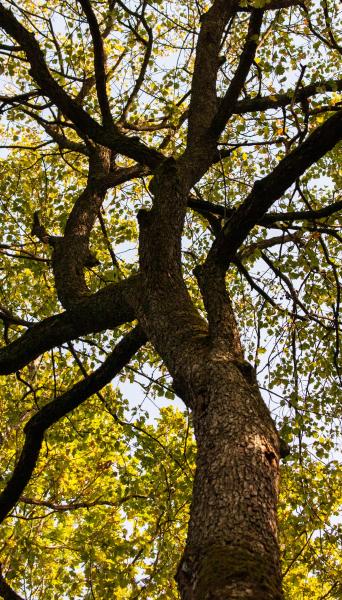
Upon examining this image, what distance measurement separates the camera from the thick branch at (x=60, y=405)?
5652mm

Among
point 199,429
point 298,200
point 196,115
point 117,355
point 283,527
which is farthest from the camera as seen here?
point 298,200

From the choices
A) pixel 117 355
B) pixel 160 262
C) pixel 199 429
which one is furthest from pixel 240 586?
pixel 117 355

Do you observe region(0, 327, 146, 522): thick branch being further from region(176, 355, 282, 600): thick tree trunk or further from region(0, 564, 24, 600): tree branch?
region(176, 355, 282, 600): thick tree trunk

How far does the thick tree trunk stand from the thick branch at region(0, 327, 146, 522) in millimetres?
2075

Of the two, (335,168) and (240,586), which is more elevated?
(335,168)

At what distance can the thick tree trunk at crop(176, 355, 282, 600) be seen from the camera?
2.31 m

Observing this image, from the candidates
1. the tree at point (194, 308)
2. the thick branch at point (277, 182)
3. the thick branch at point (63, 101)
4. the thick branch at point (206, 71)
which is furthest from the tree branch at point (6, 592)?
the thick branch at point (206, 71)

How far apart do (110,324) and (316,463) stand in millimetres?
4949

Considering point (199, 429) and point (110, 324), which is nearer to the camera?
point (199, 429)

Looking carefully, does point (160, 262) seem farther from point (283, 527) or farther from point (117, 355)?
point (283, 527)

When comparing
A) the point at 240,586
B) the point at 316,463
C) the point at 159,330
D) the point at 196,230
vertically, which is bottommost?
the point at 240,586

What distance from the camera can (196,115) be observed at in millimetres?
7242

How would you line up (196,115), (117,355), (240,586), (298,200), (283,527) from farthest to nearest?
(298,200) < (283,527) < (196,115) < (117,355) < (240,586)

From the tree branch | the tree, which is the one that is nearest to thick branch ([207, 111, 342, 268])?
Answer: the tree
